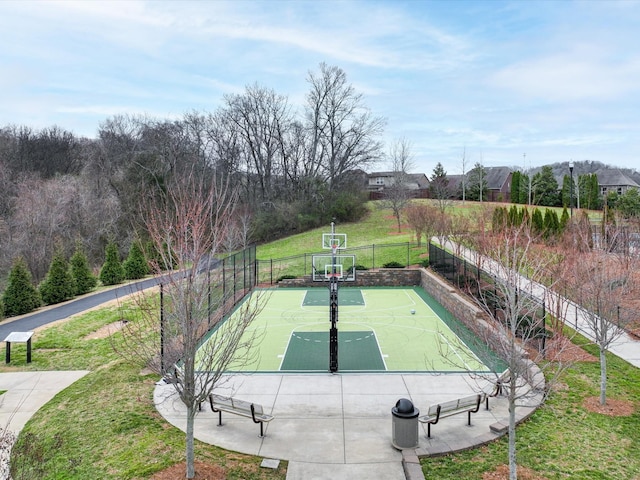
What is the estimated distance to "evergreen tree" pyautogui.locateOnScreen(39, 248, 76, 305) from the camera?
21703 millimetres

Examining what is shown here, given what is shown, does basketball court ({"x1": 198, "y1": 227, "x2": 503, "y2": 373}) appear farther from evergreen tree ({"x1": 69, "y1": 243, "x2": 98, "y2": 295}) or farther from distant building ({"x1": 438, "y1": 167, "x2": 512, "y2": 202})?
distant building ({"x1": 438, "y1": 167, "x2": 512, "y2": 202})

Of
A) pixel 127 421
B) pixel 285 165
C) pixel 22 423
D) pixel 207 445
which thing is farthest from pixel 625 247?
pixel 285 165

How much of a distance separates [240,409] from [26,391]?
6041mm

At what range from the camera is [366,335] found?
52.9 ft

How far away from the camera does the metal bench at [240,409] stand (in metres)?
8.26

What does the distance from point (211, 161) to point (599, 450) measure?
155ft

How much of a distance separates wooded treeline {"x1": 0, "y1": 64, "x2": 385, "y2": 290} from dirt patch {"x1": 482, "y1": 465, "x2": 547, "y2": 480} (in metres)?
24.9

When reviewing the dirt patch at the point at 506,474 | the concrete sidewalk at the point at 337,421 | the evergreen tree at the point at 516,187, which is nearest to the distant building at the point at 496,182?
the evergreen tree at the point at 516,187

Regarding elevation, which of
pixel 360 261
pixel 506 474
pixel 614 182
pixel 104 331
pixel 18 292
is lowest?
pixel 104 331

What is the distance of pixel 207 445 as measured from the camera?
26.0 feet

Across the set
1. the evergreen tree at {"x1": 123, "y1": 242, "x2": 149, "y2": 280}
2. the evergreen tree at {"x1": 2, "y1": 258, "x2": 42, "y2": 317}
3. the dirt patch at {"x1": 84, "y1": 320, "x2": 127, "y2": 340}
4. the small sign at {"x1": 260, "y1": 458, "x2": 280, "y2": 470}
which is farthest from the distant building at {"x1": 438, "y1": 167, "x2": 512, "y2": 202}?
the small sign at {"x1": 260, "y1": 458, "x2": 280, "y2": 470}

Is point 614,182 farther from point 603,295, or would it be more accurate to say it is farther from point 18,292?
point 18,292

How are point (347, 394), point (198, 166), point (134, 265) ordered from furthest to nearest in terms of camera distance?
point (198, 166)
point (134, 265)
point (347, 394)

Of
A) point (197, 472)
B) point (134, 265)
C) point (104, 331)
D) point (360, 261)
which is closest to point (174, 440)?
point (197, 472)
